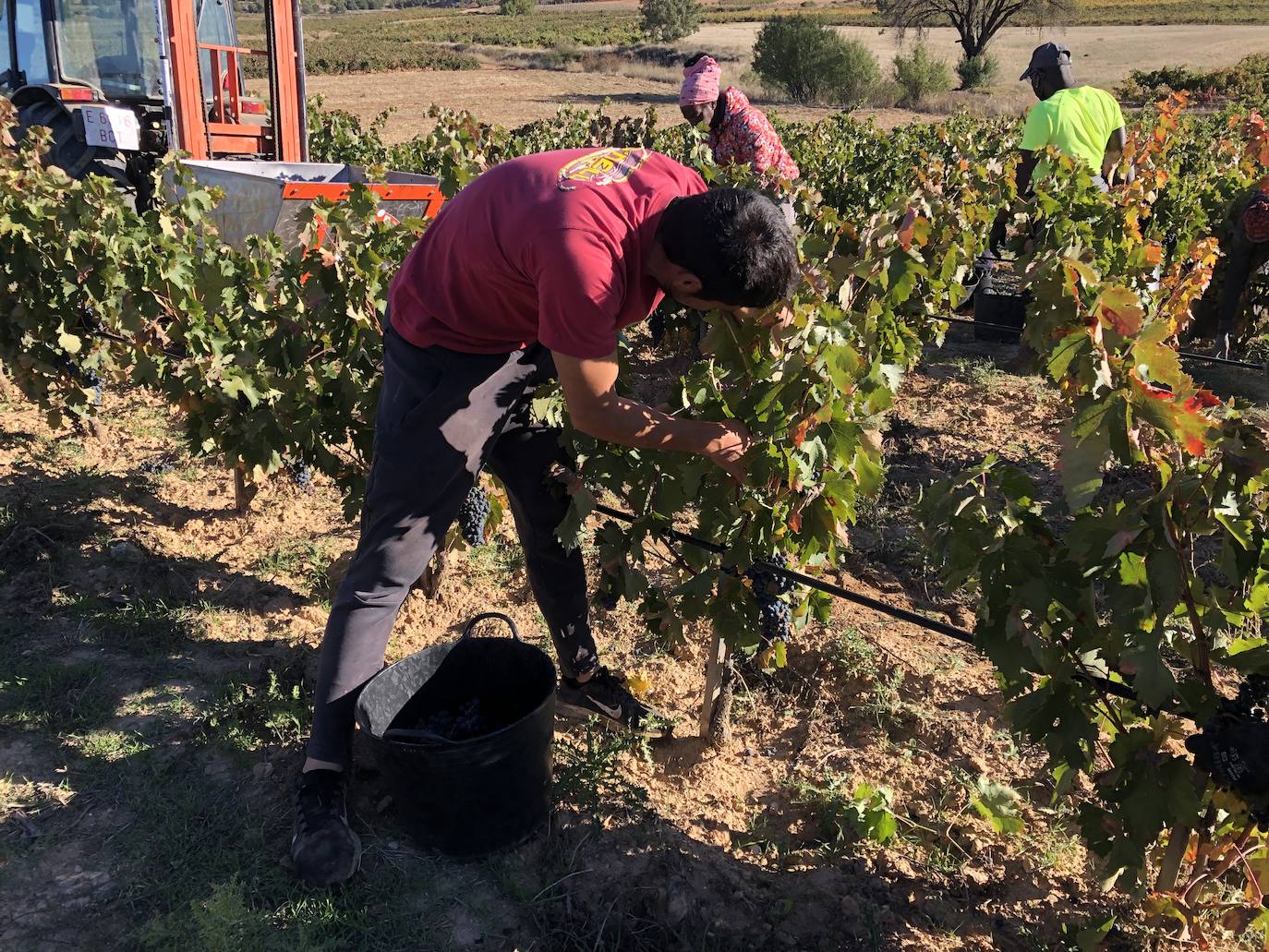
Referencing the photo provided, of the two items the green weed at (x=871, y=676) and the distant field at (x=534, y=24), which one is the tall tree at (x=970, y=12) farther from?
the green weed at (x=871, y=676)

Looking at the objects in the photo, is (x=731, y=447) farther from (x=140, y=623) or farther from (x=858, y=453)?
(x=140, y=623)

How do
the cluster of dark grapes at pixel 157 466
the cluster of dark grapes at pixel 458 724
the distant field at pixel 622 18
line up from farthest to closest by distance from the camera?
the distant field at pixel 622 18 → the cluster of dark grapes at pixel 157 466 → the cluster of dark grapes at pixel 458 724

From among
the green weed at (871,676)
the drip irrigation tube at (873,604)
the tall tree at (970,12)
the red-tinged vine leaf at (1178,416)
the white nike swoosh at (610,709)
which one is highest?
the tall tree at (970,12)

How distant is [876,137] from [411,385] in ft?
31.5

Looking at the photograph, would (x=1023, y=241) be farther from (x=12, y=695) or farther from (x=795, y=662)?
(x=12, y=695)

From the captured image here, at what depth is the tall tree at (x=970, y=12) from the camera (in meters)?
38.6

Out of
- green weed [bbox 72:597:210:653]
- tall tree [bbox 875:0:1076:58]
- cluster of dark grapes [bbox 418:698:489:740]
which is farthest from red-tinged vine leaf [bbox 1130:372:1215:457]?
tall tree [bbox 875:0:1076:58]

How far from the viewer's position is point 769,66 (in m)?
31.4

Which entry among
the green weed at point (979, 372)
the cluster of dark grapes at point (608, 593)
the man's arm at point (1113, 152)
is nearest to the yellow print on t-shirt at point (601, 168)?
the cluster of dark grapes at point (608, 593)

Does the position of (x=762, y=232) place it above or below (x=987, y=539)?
above

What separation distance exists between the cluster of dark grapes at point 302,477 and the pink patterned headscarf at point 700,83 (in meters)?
2.63

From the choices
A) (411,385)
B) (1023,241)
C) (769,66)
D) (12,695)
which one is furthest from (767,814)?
(769,66)

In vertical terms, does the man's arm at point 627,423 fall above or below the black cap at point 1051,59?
below

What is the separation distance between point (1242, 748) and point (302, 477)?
3633mm
